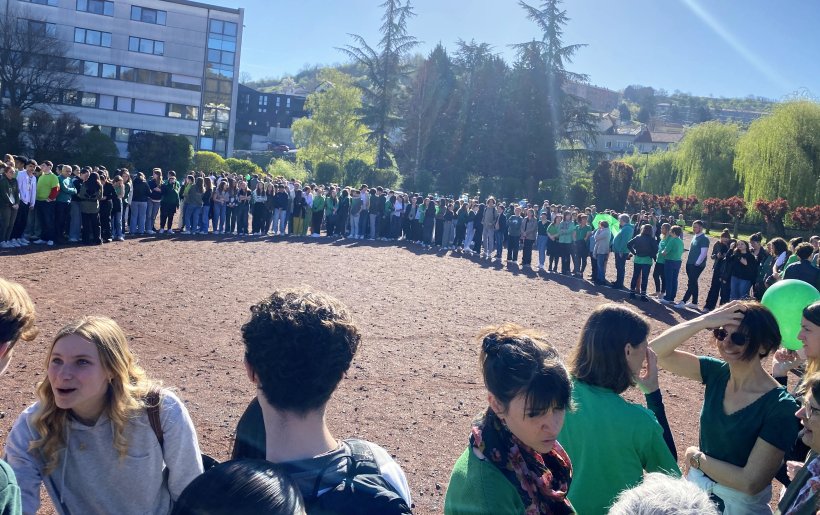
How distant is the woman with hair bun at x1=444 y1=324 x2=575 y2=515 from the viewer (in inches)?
92.4

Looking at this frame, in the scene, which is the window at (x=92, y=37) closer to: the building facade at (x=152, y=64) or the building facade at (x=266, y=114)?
the building facade at (x=152, y=64)


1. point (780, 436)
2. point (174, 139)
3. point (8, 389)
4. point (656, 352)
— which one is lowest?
point (8, 389)

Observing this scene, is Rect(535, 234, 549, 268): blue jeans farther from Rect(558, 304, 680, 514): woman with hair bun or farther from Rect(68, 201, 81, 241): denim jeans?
Rect(558, 304, 680, 514): woman with hair bun

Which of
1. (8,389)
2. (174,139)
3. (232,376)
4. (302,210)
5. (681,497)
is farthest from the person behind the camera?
(174,139)

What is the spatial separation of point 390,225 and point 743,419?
2335cm

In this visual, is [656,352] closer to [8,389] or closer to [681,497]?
[681,497]

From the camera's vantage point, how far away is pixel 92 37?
5462 centimetres

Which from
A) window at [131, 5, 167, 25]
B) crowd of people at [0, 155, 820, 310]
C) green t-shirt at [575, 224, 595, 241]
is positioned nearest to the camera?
crowd of people at [0, 155, 820, 310]

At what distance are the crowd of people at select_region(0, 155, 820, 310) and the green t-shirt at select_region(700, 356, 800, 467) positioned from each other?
9499 mm

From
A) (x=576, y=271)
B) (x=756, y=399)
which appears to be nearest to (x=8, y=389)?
(x=756, y=399)

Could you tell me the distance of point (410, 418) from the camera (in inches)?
289

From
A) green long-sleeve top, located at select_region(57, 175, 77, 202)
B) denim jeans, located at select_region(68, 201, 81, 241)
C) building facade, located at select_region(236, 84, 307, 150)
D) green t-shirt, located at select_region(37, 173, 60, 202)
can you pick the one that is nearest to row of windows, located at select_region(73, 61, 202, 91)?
building facade, located at select_region(236, 84, 307, 150)

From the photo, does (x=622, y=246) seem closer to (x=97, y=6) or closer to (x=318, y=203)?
(x=318, y=203)

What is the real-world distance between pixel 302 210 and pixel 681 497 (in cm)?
2361
